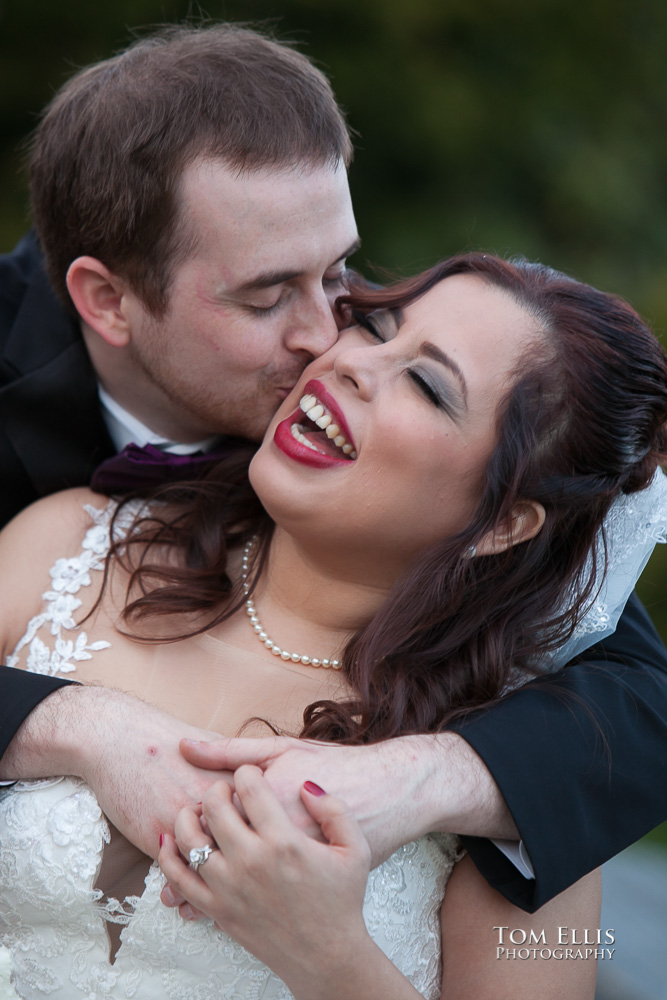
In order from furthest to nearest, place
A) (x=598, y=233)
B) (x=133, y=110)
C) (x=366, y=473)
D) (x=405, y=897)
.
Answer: (x=598, y=233) < (x=133, y=110) < (x=366, y=473) < (x=405, y=897)

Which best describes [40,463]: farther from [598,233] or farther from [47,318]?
[598,233]

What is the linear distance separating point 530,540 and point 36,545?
4.59 ft

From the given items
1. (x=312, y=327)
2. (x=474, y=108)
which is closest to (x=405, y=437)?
(x=312, y=327)

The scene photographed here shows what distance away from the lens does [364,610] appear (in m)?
2.68

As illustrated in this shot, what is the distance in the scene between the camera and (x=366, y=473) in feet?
8.01

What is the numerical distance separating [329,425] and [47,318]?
4.54 ft

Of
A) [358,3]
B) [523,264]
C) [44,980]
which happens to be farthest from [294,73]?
[358,3]

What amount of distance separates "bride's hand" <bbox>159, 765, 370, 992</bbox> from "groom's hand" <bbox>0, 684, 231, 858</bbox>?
5.3 inches

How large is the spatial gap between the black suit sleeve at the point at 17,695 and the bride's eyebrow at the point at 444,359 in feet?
3.95

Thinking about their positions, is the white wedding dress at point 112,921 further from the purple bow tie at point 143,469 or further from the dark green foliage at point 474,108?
the dark green foliage at point 474,108

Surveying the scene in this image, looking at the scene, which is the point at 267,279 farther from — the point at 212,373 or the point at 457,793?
the point at 457,793

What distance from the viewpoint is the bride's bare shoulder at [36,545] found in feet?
8.92

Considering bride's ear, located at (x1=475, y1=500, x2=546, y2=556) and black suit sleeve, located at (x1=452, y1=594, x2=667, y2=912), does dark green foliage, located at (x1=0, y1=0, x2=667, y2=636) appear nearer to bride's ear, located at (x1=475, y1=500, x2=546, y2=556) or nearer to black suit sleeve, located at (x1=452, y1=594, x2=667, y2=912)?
bride's ear, located at (x1=475, y1=500, x2=546, y2=556)

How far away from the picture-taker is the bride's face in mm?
2434
